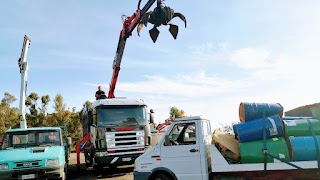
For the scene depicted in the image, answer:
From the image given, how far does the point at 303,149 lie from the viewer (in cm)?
656

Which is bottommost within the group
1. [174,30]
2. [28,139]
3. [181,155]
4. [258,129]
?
[181,155]

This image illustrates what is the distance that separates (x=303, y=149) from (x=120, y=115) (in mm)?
7924

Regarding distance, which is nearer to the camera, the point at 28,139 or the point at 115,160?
the point at 28,139

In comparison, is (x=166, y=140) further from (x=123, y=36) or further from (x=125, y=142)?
(x=123, y=36)

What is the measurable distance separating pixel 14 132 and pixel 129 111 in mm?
4539

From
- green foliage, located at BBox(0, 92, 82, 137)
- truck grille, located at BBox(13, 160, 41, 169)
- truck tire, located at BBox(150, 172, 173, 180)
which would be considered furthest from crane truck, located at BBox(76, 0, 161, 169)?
green foliage, located at BBox(0, 92, 82, 137)

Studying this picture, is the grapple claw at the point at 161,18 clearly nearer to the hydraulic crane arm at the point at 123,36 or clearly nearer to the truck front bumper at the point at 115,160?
the hydraulic crane arm at the point at 123,36

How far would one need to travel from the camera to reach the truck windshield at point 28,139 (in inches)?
413

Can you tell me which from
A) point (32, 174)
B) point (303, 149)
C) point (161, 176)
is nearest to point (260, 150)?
point (303, 149)

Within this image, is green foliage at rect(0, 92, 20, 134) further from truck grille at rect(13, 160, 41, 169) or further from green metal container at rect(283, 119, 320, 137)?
green metal container at rect(283, 119, 320, 137)

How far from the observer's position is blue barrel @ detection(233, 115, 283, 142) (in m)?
6.86

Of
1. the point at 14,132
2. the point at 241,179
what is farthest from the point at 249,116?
the point at 14,132

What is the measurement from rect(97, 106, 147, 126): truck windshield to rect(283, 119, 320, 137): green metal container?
7.15m

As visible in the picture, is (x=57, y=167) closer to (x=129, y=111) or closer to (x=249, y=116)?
(x=129, y=111)
